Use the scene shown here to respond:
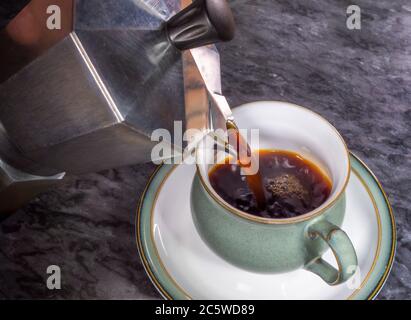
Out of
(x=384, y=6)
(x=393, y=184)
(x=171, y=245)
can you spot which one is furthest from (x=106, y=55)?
(x=384, y=6)

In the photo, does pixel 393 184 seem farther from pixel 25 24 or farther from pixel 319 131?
pixel 25 24

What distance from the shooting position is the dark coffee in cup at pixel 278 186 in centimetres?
61

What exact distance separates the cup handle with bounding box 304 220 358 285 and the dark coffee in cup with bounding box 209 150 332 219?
0.19 ft

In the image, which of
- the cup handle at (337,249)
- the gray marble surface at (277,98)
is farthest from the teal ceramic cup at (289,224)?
the gray marble surface at (277,98)

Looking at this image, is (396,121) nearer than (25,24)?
No

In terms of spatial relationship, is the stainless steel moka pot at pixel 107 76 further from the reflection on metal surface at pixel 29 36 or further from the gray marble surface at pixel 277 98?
the gray marble surface at pixel 277 98

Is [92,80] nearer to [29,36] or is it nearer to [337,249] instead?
[29,36]

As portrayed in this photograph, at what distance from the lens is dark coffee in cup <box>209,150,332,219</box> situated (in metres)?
0.61


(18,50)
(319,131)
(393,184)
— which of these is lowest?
(393,184)

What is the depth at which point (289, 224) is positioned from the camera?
0.54 m

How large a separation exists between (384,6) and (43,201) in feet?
1.88

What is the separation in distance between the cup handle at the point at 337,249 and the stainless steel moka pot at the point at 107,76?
14 centimetres

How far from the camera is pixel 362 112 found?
2.58 ft

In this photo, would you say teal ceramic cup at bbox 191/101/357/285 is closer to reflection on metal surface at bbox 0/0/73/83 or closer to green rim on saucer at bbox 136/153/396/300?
green rim on saucer at bbox 136/153/396/300
